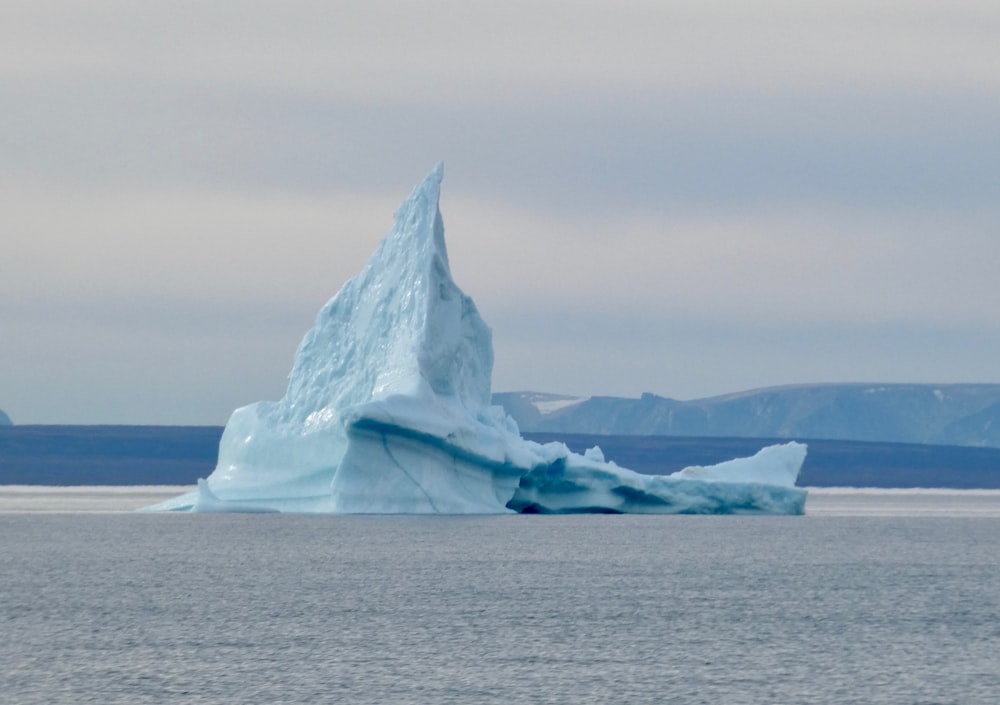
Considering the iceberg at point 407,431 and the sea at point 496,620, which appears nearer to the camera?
the sea at point 496,620

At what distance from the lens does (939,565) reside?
1382 inches

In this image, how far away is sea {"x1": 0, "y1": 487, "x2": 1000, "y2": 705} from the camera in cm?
1786

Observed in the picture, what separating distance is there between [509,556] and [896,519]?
2962 centimetres

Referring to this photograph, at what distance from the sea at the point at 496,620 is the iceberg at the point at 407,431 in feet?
4.08

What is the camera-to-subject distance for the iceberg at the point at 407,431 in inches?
1378

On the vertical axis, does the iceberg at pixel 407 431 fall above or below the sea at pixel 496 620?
above

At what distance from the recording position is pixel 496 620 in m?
23.5

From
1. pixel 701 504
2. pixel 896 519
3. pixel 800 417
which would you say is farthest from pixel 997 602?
pixel 800 417

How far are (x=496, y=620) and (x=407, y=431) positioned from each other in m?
11.0

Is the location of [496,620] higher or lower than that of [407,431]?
lower

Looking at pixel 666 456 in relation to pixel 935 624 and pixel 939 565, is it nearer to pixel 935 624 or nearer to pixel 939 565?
pixel 939 565

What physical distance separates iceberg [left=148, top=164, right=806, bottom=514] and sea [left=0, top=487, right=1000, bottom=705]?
4.08 feet

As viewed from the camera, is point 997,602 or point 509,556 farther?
point 509,556

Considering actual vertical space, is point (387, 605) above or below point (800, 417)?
below
